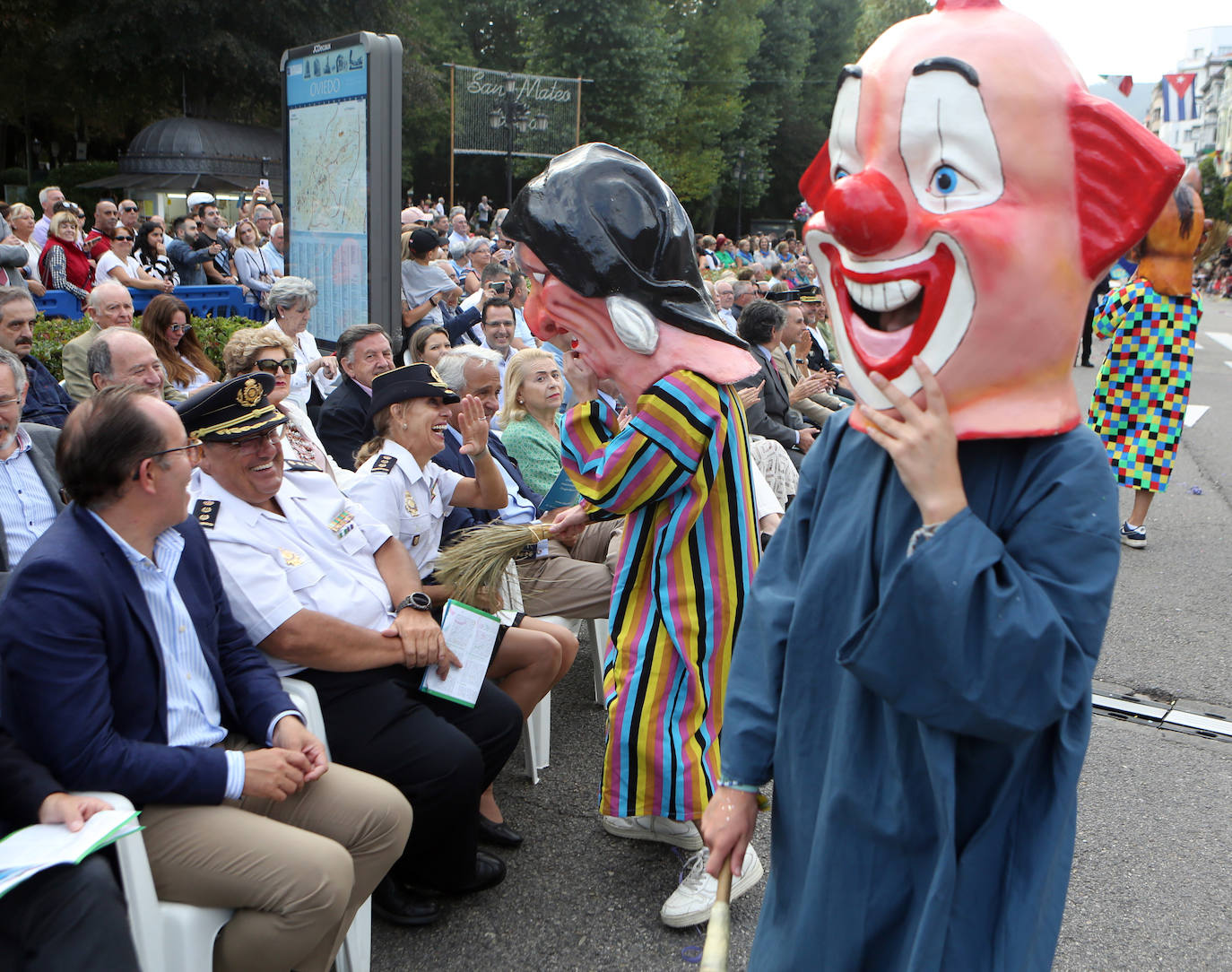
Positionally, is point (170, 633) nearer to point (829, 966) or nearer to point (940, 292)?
point (829, 966)

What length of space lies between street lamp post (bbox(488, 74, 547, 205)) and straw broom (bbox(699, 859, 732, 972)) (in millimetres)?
18192

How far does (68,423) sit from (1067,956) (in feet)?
9.74

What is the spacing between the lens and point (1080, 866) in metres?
3.46

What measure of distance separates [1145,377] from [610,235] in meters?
5.45

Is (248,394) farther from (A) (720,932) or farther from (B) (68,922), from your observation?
(A) (720,932)

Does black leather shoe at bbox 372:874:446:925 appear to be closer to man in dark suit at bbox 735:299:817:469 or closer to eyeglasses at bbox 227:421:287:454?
eyeglasses at bbox 227:421:287:454

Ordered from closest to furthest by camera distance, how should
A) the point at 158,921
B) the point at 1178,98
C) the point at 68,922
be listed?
the point at 68,922 → the point at 158,921 → the point at 1178,98

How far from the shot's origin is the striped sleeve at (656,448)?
112 inches

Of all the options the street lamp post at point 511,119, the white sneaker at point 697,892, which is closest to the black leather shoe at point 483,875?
the white sneaker at point 697,892

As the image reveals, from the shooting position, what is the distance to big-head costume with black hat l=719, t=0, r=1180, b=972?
134 centimetres

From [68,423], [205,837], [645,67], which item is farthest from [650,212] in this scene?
[645,67]

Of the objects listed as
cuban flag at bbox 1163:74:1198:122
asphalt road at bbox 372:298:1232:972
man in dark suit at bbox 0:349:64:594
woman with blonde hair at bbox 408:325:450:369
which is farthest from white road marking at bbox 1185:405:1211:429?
cuban flag at bbox 1163:74:1198:122

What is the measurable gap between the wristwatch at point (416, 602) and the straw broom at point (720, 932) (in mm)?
1704

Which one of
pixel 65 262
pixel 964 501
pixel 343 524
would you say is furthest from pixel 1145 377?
pixel 65 262
